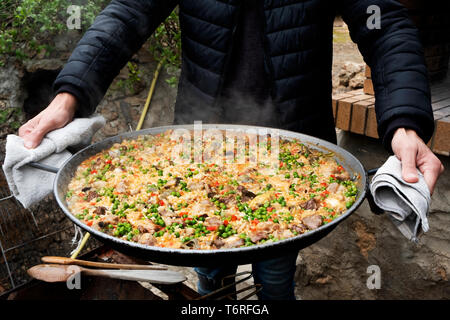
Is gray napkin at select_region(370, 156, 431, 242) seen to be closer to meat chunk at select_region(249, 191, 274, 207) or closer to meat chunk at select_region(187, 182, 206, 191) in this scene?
meat chunk at select_region(249, 191, 274, 207)

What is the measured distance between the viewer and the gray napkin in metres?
1.59

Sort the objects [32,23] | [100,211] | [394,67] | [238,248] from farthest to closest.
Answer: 1. [32,23]
2. [394,67]
3. [100,211]
4. [238,248]

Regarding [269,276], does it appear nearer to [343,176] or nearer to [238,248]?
[343,176]

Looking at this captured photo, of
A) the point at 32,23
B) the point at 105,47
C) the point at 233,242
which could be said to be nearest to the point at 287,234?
the point at 233,242

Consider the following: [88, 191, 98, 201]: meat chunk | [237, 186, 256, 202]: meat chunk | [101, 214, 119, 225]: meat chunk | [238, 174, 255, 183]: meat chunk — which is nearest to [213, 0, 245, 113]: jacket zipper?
[238, 174, 255, 183]: meat chunk

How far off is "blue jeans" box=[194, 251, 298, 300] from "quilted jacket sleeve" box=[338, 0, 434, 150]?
1.08 m

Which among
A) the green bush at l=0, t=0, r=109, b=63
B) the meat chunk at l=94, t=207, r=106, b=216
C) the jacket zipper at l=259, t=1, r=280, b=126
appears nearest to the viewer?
the meat chunk at l=94, t=207, r=106, b=216

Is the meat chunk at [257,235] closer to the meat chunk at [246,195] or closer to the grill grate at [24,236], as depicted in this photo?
the meat chunk at [246,195]

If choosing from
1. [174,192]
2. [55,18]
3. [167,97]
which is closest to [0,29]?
[55,18]

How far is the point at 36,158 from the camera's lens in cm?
198

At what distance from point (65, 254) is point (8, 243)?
0.61 meters

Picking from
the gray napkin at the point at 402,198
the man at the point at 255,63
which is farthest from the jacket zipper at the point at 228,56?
the gray napkin at the point at 402,198

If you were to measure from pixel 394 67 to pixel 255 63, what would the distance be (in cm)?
90

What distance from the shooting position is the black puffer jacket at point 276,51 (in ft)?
7.01
